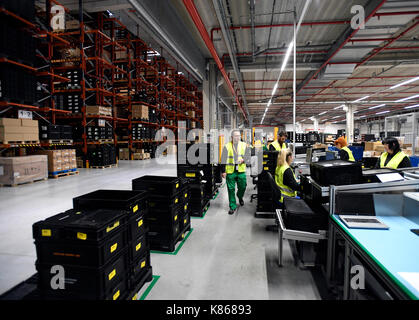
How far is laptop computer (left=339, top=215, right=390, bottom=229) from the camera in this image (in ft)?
6.67

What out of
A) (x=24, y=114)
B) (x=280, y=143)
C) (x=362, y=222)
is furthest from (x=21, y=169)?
(x=362, y=222)

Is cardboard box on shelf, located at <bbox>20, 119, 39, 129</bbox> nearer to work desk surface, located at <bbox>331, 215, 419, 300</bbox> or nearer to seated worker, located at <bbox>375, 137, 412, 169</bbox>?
work desk surface, located at <bbox>331, 215, 419, 300</bbox>

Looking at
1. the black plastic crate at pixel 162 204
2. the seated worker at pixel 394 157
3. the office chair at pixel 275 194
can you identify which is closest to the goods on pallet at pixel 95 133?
the black plastic crate at pixel 162 204

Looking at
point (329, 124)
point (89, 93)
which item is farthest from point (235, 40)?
point (329, 124)

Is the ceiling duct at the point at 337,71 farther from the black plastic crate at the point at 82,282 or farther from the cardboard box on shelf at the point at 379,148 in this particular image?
the black plastic crate at the point at 82,282

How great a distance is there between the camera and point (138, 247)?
2.41m

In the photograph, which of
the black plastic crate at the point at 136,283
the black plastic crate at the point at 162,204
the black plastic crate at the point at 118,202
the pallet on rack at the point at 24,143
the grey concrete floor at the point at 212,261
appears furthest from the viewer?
the pallet on rack at the point at 24,143

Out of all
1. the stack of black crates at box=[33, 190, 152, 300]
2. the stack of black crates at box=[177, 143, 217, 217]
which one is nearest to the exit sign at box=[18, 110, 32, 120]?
the stack of black crates at box=[177, 143, 217, 217]

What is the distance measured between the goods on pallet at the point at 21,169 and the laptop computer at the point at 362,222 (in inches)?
319

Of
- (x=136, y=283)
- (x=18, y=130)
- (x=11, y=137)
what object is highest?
(x=18, y=130)

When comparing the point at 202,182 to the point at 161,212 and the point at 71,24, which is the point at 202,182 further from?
the point at 71,24

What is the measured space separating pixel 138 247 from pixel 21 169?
6583 mm

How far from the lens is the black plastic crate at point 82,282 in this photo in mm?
1795
